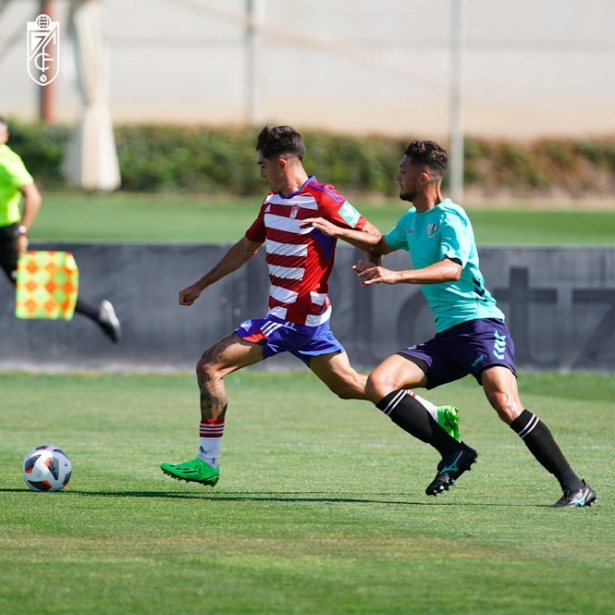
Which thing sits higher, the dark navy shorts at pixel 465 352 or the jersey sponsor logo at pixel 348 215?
the jersey sponsor logo at pixel 348 215

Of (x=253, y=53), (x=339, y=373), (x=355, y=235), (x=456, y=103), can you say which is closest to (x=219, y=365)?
(x=339, y=373)

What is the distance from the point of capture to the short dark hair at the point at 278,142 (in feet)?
25.7

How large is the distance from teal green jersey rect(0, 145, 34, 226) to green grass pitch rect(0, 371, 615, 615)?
2.54 meters

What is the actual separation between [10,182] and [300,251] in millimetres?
6131

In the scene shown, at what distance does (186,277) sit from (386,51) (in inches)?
1198

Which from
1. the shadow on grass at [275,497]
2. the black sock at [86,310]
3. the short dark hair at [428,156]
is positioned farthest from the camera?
the black sock at [86,310]

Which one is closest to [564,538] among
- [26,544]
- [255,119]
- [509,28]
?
[26,544]

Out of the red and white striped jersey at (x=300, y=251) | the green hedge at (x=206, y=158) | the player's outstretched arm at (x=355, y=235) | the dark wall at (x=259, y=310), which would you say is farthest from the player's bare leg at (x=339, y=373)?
the green hedge at (x=206, y=158)

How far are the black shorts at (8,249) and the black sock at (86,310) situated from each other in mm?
720

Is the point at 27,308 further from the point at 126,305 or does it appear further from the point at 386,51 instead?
the point at 386,51

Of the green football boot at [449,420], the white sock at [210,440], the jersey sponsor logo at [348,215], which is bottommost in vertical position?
Result: the white sock at [210,440]

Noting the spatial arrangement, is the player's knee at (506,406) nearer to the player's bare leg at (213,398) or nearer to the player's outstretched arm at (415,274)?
the player's outstretched arm at (415,274)

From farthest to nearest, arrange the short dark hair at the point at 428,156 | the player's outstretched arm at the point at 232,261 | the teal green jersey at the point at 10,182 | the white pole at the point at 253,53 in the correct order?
1. the white pole at the point at 253,53
2. the teal green jersey at the point at 10,182
3. the player's outstretched arm at the point at 232,261
4. the short dark hair at the point at 428,156

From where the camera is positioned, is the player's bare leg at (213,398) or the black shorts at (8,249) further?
the black shorts at (8,249)
